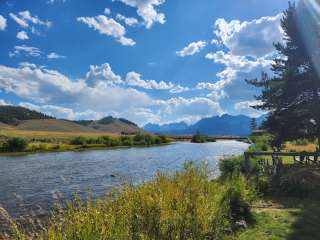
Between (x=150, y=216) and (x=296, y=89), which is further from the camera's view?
(x=296, y=89)

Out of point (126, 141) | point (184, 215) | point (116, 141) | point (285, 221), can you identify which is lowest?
point (285, 221)

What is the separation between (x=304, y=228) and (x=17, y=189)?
931 inches

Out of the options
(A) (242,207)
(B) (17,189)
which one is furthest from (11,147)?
(A) (242,207)

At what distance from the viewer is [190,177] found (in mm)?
11172

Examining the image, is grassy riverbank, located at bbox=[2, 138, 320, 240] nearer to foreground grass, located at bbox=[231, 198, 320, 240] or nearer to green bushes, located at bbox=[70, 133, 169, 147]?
foreground grass, located at bbox=[231, 198, 320, 240]

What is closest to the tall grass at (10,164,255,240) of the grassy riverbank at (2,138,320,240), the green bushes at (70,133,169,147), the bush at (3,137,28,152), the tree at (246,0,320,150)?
the grassy riverbank at (2,138,320,240)

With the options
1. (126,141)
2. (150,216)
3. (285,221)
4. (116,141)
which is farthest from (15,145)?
(150,216)

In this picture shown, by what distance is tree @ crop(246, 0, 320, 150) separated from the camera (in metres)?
24.6

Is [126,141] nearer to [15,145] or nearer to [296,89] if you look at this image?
[15,145]

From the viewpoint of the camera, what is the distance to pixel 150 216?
853 cm

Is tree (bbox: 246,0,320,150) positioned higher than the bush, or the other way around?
tree (bbox: 246,0,320,150)

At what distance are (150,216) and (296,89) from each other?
19.6m

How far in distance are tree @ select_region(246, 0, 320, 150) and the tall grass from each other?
15.5 metres

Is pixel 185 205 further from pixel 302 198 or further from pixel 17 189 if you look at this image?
pixel 17 189
